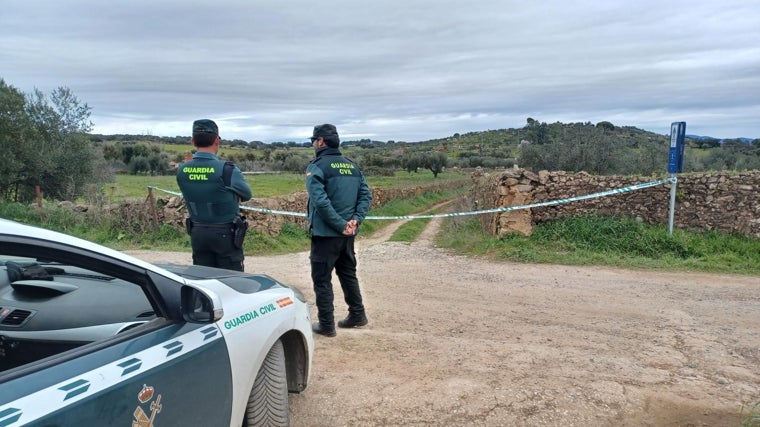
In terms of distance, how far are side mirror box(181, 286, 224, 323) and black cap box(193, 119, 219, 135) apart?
228 cm

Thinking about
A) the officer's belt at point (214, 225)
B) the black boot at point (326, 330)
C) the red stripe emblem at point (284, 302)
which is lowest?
the black boot at point (326, 330)

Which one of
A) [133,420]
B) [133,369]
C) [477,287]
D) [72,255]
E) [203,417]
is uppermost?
[72,255]

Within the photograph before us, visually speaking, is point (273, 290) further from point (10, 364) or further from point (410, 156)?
point (410, 156)

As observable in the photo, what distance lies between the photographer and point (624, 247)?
9852mm

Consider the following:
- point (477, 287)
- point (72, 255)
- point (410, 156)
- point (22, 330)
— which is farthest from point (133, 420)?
point (410, 156)

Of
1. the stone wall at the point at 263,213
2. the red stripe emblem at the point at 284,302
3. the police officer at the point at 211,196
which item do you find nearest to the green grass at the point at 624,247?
the stone wall at the point at 263,213

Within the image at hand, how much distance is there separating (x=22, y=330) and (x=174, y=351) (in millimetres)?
756

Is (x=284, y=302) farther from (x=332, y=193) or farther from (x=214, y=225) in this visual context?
(x=332, y=193)

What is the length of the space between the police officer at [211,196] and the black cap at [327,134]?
1052mm

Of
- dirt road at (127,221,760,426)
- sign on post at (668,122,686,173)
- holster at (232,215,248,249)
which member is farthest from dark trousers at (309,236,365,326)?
sign on post at (668,122,686,173)

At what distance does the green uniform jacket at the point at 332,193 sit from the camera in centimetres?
521

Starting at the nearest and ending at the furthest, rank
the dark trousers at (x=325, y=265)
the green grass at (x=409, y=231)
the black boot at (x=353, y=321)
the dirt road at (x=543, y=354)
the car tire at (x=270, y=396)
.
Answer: the car tire at (x=270, y=396), the dirt road at (x=543, y=354), the dark trousers at (x=325, y=265), the black boot at (x=353, y=321), the green grass at (x=409, y=231)

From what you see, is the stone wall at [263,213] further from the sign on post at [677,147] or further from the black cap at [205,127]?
the sign on post at [677,147]

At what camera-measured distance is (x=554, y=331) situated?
569cm
